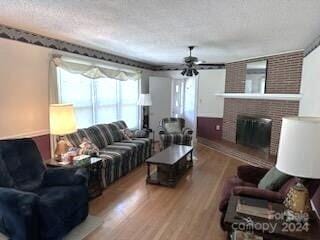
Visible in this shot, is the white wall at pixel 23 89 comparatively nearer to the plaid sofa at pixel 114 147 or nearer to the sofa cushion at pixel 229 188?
the plaid sofa at pixel 114 147

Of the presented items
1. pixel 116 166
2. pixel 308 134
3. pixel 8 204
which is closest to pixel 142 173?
pixel 116 166

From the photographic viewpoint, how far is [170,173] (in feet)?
13.5

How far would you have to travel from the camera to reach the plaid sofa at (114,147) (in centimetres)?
404

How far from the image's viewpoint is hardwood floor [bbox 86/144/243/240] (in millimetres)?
2709

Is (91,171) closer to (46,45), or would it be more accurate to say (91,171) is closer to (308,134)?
(46,45)

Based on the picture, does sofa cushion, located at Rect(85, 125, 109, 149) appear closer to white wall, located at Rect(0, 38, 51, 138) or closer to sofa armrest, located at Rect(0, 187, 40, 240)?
white wall, located at Rect(0, 38, 51, 138)

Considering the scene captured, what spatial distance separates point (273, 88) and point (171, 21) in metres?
3.48

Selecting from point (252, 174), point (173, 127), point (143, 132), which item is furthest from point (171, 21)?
point (173, 127)

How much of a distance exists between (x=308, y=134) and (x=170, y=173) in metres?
2.78

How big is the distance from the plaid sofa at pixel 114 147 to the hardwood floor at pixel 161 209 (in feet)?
0.64

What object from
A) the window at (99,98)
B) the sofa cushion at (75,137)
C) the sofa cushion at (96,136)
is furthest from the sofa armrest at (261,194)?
the window at (99,98)

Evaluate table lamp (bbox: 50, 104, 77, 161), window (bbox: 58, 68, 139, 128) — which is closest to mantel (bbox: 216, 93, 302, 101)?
window (bbox: 58, 68, 139, 128)

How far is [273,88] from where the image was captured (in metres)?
5.28

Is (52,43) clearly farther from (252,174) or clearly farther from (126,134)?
(252,174)
